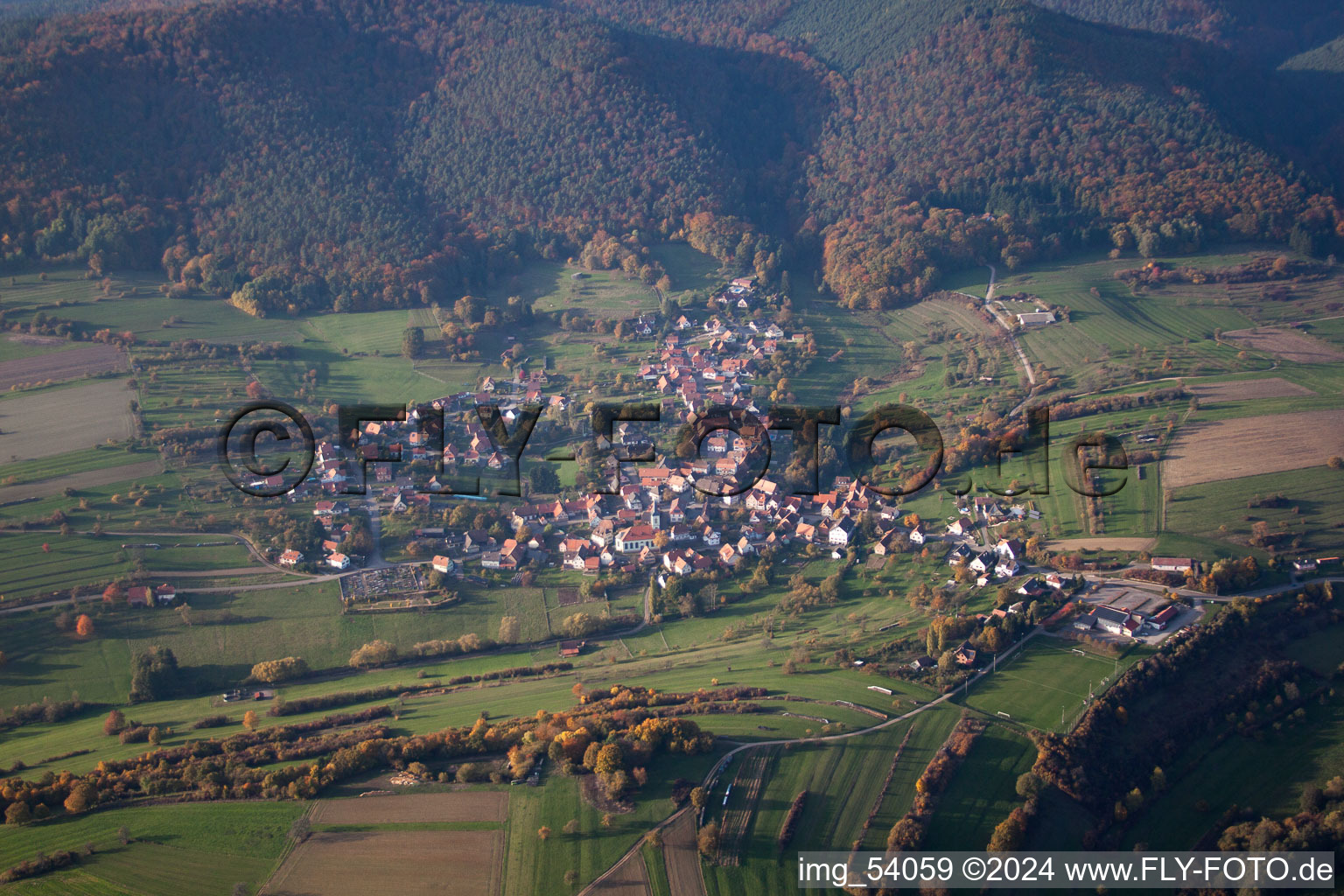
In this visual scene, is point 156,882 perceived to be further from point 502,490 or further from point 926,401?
point 926,401

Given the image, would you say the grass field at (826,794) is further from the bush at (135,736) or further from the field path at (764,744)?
the bush at (135,736)

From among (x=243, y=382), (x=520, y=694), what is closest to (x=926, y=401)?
(x=520, y=694)

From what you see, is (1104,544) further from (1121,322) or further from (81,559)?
(81,559)

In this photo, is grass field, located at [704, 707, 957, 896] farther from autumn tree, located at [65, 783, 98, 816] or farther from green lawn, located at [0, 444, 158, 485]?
green lawn, located at [0, 444, 158, 485]

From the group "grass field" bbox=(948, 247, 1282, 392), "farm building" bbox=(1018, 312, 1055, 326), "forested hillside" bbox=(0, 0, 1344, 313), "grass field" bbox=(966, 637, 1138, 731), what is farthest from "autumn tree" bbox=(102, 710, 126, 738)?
"farm building" bbox=(1018, 312, 1055, 326)

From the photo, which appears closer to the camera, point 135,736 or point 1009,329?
point 135,736

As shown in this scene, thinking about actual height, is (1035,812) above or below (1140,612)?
below

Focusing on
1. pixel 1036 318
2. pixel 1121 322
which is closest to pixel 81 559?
pixel 1036 318
